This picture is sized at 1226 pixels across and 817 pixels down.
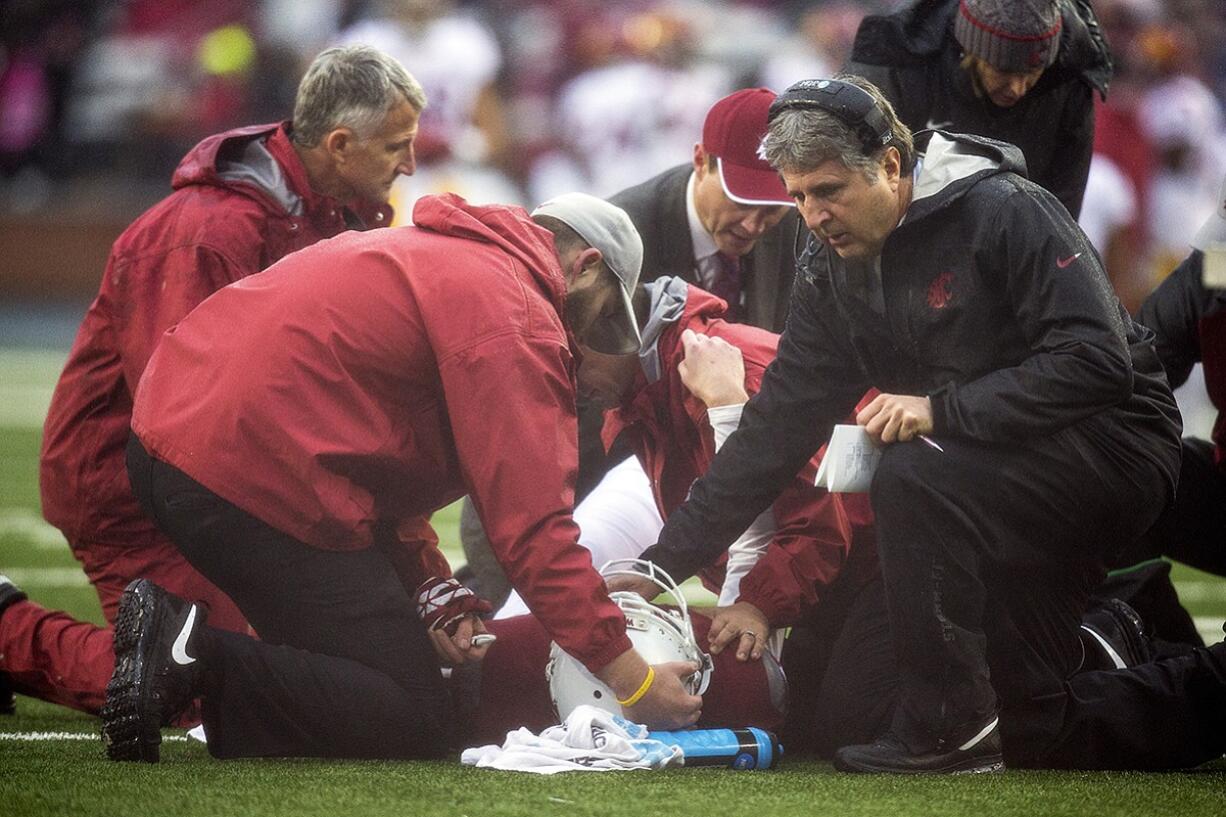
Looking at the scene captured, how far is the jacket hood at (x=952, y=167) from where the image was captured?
4.16m

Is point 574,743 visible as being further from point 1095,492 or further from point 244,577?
point 1095,492

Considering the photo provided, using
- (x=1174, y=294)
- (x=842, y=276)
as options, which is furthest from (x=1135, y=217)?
(x=842, y=276)

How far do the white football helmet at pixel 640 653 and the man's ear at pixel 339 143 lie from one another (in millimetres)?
1585

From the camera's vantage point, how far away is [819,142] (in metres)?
4.12

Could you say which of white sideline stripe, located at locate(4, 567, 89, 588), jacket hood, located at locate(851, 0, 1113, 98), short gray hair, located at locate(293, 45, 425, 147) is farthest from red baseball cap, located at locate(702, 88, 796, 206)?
white sideline stripe, located at locate(4, 567, 89, 588)

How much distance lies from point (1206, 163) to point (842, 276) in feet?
32.0

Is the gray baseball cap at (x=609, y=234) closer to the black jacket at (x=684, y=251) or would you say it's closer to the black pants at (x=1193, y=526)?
the black jacket at (x=684, y=251)

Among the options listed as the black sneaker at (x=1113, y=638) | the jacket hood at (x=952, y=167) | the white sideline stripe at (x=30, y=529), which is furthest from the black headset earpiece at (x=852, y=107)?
the white sideline stripe at (x=30, y=529)

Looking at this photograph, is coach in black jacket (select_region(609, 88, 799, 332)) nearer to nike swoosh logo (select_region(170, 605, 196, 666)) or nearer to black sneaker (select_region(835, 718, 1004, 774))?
black sneaker (select_region(835, 718, 1004, 774))

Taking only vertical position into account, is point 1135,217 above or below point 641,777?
above

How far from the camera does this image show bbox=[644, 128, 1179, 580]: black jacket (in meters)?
4.01

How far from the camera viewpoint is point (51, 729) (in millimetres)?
4812

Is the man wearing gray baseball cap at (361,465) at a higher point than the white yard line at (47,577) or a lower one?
higher

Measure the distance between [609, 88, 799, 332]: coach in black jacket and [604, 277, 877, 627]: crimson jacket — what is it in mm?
616
